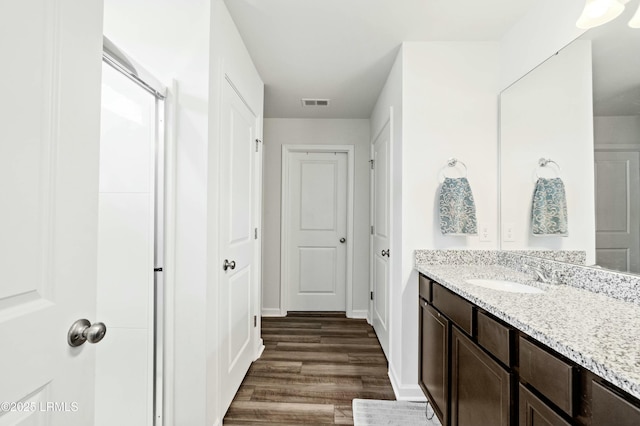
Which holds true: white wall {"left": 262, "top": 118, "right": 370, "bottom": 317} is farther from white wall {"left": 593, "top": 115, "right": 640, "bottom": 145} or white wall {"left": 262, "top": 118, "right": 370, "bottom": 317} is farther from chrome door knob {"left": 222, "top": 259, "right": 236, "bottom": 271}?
white wall {"left": 593, "top": 115, "right": 640, "bottom": 145}

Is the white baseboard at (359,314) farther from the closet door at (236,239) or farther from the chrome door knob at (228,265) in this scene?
the chrome door knob at (228,265)

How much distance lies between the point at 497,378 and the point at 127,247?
168 centimetres

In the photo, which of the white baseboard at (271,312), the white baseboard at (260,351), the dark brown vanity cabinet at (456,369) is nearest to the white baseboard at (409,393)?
the dark brown vanity cabinet at (456,369)

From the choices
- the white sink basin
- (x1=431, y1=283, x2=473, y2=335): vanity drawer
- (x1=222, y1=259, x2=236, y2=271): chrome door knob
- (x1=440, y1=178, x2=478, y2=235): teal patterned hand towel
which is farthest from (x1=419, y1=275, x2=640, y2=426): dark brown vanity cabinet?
(x1=222, y1=259, x2=236, y2=271): chrome door knob

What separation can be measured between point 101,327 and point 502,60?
254 centimetres

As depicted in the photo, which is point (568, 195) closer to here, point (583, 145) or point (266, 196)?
point (583, 145)

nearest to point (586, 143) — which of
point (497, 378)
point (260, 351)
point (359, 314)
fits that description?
point (497, 378)

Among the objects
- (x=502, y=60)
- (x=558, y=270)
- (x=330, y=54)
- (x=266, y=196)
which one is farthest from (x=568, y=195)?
(x=266, y=196)

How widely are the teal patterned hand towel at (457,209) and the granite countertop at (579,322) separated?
0.44 m

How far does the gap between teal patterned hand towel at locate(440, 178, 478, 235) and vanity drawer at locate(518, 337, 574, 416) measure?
1.01 meters

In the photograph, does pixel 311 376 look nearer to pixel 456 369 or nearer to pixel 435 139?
pixel 456 369

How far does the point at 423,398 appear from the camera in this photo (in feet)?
6.43

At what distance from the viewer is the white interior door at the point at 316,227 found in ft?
11.9

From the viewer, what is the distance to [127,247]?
4.69 feet
